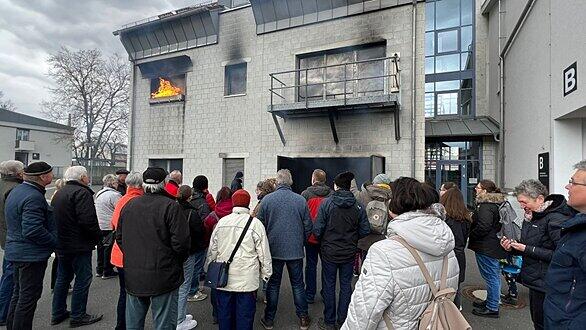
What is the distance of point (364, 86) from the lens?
934 centimetres

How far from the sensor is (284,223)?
13.2 ft

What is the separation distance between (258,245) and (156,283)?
40.8 inches

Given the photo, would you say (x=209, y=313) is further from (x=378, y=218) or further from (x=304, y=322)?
(x=378, y=218)

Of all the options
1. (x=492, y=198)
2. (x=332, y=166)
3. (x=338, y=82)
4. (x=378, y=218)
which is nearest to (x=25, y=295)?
(x=378, y=218)

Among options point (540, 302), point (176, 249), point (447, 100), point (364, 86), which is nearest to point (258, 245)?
point (176, 249)

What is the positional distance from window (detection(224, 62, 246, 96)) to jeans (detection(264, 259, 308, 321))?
818cm

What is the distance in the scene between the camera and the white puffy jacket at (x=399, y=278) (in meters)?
1.70

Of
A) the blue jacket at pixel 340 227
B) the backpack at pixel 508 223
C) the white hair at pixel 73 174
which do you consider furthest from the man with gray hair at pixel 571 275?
the white hair at pixel 73 174

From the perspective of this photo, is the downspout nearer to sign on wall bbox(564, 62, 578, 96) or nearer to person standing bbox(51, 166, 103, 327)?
sign on wall bbox(564, 62, 578, 96)

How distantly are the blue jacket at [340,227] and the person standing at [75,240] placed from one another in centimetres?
288

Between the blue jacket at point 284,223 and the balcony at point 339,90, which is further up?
the balcony at point 339,90

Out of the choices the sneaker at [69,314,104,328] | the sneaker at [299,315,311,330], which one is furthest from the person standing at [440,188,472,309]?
the sneaker at [69,314,104,328]

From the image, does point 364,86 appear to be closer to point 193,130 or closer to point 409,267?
point 193,130

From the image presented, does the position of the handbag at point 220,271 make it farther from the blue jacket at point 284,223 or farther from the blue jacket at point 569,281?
the blue jacket at point 569,281
